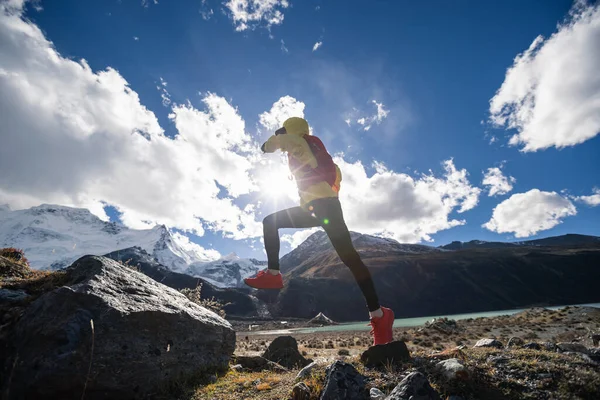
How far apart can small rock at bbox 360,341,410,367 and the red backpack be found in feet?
7.89

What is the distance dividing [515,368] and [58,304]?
5761 mm

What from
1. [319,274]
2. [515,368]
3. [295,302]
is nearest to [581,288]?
[319,274]

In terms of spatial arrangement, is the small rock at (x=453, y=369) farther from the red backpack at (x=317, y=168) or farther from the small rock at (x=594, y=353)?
the red backpack at (x=317, y=168)

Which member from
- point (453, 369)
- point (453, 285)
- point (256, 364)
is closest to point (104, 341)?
point (256, 364)

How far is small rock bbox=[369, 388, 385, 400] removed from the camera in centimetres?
316

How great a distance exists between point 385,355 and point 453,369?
89 cm

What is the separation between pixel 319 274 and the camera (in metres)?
174

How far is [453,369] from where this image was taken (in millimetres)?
3381

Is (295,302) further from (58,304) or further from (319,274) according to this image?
(58,304)

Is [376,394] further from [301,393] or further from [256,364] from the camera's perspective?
[256,364]

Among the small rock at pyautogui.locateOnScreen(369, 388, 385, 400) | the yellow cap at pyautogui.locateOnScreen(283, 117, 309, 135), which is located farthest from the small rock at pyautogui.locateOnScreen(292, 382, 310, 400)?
the yellow cap at pyautogui.locateOnScreen(283, 117, 309, 135)

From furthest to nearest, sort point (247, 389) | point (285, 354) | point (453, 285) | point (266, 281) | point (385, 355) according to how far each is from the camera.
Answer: point (453, 285), point (285, 354), point (266, 281), point (247, 389), point (385, 355)

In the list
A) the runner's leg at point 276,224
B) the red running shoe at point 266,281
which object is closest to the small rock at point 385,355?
the red running shoe at point 266,281

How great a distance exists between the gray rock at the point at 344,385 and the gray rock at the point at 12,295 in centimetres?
558
